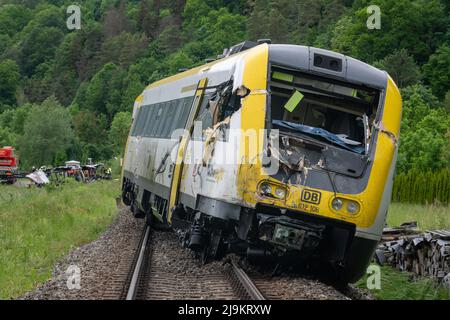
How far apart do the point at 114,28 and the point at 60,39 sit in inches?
459

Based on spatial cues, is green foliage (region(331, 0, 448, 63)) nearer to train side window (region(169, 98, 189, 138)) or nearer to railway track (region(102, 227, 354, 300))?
train side window (region(169, 98, 189, 138))

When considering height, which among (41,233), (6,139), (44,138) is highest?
(41,233)

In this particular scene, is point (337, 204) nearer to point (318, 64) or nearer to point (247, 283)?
point (247, 283)

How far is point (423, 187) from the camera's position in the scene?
35.3 metres

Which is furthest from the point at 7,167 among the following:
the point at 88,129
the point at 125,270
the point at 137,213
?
the point at 88,129

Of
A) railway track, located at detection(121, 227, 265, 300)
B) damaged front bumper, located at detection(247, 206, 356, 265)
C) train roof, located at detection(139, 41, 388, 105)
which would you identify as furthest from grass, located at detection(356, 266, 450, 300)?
train roof, located at detection(139, 41, 388, 105)

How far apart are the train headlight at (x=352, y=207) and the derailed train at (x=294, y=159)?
0.01m

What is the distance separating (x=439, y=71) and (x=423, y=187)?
131ft

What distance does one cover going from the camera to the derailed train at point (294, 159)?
9.13 metres

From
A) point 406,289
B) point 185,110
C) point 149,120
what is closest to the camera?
point 406,289

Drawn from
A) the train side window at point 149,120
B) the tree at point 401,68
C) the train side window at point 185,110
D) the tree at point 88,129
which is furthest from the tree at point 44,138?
the train side window at point 185,110

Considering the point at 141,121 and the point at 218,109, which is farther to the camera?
the point at 141,121

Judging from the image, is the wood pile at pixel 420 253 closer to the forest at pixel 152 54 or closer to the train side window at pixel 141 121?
the train side window at pixel 141 121

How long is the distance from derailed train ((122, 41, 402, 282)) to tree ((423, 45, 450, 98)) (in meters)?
65.0
